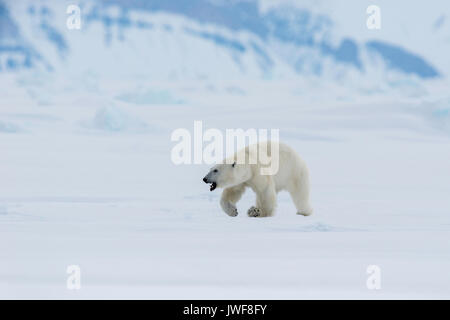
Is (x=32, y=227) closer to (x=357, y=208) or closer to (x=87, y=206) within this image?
(x=87, y=206)

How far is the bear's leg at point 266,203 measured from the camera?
16.0 feet

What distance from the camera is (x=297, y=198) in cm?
510

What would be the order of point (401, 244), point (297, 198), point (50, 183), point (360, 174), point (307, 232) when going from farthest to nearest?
point (360, 174), point (50, 183), point (297, 198), point (307, 232), point (401, 244)

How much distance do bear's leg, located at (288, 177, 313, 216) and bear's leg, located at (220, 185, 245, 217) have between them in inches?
14.7

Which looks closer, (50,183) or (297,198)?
(297,198)

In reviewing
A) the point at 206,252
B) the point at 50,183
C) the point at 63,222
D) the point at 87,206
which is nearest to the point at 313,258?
the point at 206,252

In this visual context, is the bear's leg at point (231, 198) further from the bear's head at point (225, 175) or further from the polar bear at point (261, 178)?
the bear's head at point (225, 175)

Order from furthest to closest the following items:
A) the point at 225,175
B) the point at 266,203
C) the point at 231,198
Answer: the point at 231,198 → the point at 266,203 → the point at 225,175

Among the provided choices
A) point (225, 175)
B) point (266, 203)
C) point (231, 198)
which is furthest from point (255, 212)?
point (225, 175)

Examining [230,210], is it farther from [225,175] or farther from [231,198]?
[225,175]

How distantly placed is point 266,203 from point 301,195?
331mm

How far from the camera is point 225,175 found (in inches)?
187

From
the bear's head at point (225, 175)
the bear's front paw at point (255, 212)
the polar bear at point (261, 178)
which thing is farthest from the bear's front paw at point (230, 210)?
the bear's head at point (225, 175)

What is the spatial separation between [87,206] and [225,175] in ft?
3.79
